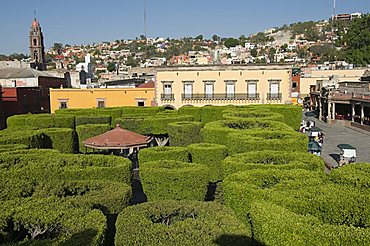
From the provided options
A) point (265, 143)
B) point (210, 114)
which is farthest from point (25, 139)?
point (210, 114)

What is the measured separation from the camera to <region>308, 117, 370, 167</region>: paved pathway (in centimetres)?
2375

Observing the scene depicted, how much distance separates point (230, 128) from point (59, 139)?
30.5 feet

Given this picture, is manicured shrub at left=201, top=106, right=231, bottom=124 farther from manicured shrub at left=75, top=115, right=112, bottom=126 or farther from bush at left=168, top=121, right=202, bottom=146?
bush at left=168, top=121, right=202, bottom=146

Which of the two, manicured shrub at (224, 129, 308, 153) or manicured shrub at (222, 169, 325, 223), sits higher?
manicured shrub at (224, 129, 308, 153)

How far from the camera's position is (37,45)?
2446 inches

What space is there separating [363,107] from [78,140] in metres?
27.0

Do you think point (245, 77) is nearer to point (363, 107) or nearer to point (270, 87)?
point (270, 87)

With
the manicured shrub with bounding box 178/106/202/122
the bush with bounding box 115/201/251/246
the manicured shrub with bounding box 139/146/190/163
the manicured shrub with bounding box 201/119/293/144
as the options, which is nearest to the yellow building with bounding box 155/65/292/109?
the manicured shrub with bounding box 178/106/202/122

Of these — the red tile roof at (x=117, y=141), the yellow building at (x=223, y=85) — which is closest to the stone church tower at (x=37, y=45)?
the yellow building at (x=223, y=85)

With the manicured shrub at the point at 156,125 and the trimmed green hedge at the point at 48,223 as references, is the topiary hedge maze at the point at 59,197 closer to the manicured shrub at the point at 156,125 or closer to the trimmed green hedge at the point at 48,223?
the trimmed green hedge at the point at 48,223

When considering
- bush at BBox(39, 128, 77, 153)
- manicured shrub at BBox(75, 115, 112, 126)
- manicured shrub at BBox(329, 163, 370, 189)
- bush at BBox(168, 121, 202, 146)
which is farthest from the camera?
manicured shrub at BBox(75, 115, 112, 126)

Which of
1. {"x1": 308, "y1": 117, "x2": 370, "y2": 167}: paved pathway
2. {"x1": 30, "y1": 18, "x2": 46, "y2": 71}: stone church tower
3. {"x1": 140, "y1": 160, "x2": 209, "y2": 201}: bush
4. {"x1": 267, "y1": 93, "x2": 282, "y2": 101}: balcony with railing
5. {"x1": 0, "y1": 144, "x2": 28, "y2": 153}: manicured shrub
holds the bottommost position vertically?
{"x1": 308, "y1": 117, "x2": 370, "y2": 167}: paved pathway

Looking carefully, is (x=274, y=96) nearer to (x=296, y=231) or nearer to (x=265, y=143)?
(x=265, y=143)

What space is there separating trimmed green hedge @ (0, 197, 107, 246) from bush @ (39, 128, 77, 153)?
42.6 ft
